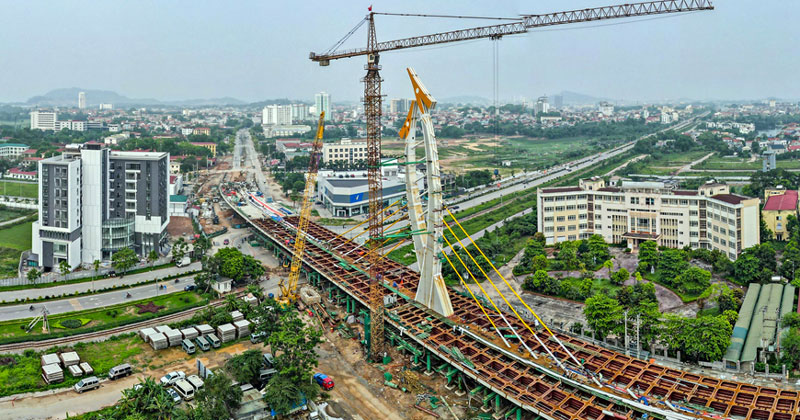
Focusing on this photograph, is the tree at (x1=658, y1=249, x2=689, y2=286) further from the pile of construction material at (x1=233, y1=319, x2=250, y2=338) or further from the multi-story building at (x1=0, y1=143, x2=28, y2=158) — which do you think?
the multi-story building at (x1=0, y1=143, x2=28, y2=158)

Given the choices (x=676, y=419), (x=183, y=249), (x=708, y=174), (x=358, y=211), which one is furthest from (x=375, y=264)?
(x=708, y=174)

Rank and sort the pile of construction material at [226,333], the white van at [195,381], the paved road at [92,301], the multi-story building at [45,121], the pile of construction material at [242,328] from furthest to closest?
the multi-story building at [45,121], the paved road at [92,301], the pile of construction material at [242,328], the pile of construction material at [226,333], the white van at [195,381]

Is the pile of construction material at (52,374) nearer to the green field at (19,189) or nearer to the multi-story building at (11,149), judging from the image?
the green field at (19,189)

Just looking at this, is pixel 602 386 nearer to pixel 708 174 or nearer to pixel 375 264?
pixel 375 264

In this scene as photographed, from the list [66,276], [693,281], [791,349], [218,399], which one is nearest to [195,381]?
[218,399]

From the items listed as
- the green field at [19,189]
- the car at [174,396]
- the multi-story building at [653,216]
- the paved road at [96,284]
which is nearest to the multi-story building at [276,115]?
the green field at [19,189]
